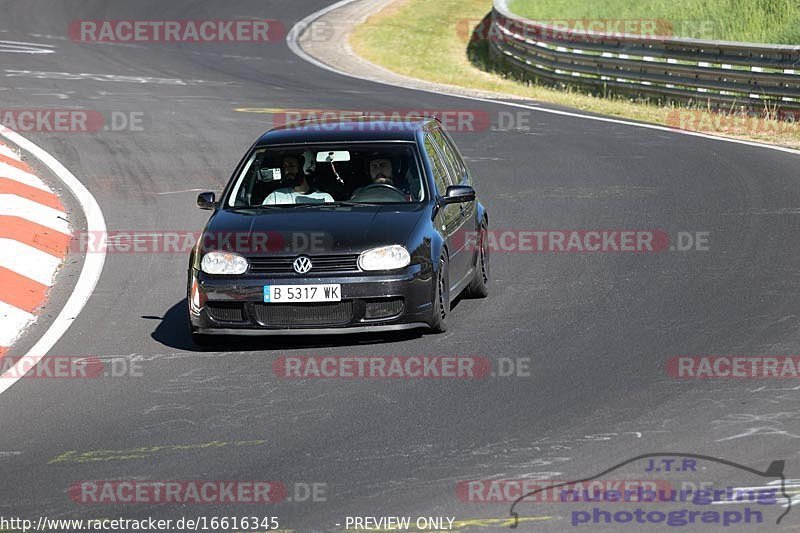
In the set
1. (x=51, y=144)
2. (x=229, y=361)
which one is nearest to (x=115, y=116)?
(x=51, y=144)

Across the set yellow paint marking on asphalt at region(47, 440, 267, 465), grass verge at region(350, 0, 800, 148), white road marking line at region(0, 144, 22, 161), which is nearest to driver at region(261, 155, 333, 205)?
yellow paint marking on asphalt at region(47, 440, 267, 465)

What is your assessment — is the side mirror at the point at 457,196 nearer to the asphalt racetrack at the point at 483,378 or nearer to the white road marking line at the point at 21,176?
the asphalt racetrack at the point at 483,378

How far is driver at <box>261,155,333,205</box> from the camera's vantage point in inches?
424

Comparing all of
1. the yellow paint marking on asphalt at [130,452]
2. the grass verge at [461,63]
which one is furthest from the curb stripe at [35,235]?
the grass verge at [461,63]

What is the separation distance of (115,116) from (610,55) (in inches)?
372

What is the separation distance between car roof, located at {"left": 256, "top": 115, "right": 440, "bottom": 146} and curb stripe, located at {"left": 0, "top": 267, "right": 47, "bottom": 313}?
88.0 inches

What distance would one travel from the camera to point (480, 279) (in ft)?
37.6

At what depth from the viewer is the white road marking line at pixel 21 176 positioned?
16061mm

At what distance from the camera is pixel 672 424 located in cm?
763

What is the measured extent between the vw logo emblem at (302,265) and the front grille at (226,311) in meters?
0.45
